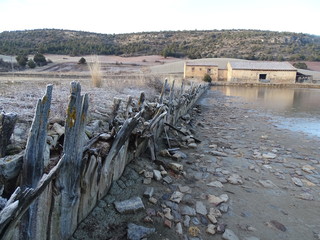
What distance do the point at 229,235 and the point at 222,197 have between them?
877mm

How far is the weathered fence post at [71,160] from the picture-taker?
2205 mm

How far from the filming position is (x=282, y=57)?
6406cm

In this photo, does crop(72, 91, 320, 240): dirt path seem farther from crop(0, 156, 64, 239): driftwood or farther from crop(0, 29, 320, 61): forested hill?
crop(0, 29, 320, 61): forested hill

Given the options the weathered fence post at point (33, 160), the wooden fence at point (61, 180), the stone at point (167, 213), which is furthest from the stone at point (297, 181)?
the weathered fence post at point (33, 160)

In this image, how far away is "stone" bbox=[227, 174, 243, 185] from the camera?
14.1 ft

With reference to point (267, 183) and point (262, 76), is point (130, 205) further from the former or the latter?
point (262, 76)

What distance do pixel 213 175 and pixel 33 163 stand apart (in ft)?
11.0

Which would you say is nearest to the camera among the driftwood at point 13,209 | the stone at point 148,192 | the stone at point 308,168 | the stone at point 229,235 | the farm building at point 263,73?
the driftwood at point 13,209

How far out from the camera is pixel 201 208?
3434 millimetres

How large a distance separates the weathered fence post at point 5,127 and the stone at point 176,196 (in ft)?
7.30

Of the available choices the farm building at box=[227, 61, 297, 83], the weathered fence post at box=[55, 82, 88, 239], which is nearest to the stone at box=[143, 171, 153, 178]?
the weathered fence post at box=[55, 82, 88, 239]

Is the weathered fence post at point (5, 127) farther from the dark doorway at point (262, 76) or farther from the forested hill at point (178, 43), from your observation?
the forested hill at point (178, 43)

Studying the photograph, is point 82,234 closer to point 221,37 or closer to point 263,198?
point 263,198

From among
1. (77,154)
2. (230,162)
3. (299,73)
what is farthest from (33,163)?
(299,73)
